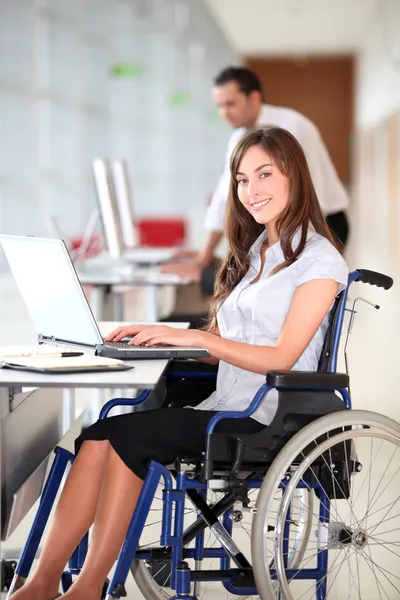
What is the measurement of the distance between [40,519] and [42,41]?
873cm

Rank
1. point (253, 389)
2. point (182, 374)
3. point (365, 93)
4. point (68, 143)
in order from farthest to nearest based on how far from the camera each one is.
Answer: point (365, 93) < point (68, 143) < point (182, 374) < point (253, 389)

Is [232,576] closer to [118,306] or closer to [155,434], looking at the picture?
[155,434]

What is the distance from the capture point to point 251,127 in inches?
185

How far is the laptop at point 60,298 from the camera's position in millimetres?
2104

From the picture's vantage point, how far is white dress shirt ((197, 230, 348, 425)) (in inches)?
85.1

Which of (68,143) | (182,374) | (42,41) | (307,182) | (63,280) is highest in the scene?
(42,41)

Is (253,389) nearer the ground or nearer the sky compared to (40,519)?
nearer the sky

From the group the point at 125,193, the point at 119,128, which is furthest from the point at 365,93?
the point at 125,193

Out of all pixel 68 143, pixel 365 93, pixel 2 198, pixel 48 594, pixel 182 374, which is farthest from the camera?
pixel 365 93

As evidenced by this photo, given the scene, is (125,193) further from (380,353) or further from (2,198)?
(2,198)

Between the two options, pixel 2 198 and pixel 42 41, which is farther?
pixel 42 41

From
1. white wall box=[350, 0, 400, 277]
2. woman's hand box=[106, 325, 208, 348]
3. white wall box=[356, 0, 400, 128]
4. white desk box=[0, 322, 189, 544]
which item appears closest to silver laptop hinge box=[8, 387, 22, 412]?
white desk box=[0, 322, 189, 544]

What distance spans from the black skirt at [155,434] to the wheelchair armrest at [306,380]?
155 mm

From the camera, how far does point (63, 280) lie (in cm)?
213
